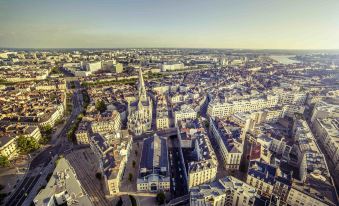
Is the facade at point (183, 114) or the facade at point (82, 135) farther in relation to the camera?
the facade at point (183, 114)

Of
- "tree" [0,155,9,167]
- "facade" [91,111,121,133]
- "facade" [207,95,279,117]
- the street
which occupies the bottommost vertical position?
the street

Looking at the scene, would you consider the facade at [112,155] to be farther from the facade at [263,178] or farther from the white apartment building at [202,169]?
the facade at [263,178]

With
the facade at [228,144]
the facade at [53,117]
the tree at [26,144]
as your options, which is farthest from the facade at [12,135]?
the facade at [228,144]

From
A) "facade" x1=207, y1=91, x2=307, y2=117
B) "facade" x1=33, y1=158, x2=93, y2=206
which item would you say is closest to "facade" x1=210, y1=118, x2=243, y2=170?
"facade" x1=207, y1=91, x2=307, y2=117

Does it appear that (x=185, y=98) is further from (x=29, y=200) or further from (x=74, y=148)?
(x=29, y=200)

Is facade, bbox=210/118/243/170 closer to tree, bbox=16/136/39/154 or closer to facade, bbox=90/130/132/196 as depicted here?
facade, bbox=90/130/132/196

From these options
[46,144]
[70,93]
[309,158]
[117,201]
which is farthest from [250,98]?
[70,93]

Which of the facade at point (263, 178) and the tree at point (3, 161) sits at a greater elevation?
the facade at point (263, 178)
